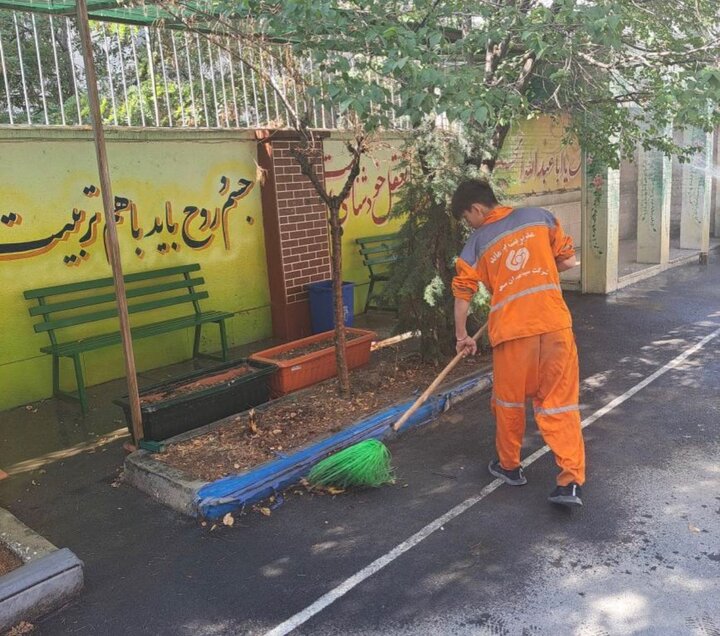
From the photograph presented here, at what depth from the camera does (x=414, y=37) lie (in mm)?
4039

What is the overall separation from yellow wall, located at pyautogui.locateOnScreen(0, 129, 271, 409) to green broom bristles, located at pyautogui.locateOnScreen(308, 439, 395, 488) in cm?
334

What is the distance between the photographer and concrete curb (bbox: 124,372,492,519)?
4.17m

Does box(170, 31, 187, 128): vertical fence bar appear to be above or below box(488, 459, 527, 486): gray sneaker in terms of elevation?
above

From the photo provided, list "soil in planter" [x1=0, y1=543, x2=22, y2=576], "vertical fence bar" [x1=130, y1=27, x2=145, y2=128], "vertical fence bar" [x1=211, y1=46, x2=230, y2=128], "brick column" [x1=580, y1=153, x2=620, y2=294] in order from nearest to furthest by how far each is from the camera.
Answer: "soil in planter" [x1=0, y1=543, x2=22, y2=576] < "vertical fence bar" [x1=130, y1=27, x2=145, y2=128] < "vertical fence bar" [x1=211, y1=46, x2=230, y2=128] < "brick column" [x1=580, y1=153, x2=620, y2=294]

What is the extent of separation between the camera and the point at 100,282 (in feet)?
21.9

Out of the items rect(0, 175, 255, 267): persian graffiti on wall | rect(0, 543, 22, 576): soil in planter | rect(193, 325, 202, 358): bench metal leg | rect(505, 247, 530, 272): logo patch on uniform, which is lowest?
rect(0, 543, 22, 576): soil in planter

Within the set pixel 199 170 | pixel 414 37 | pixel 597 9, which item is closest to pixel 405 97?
pixel 414 37

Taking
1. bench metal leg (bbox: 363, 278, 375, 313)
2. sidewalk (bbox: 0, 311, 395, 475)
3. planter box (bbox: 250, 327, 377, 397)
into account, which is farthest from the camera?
bench metal leg (bbox: 363, 278, 375, 313)

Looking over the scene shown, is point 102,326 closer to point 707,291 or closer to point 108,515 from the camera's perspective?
point 108,515

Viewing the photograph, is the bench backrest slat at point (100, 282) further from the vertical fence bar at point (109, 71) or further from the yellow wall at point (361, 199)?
the yellow wall at point (361, 199)

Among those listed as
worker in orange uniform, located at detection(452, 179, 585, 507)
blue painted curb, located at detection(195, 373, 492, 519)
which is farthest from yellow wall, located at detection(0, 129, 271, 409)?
worker in orange uniform, located at detection(452, 179, 585, 507)

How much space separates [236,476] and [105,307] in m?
3.21

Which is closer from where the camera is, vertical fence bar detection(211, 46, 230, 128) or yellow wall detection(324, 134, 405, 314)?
vertical fence bar detection(211, 46, 230, 128)

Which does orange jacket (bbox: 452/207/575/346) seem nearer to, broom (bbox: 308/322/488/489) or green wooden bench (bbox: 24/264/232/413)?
broom (bbox: 308/322/488/489)
